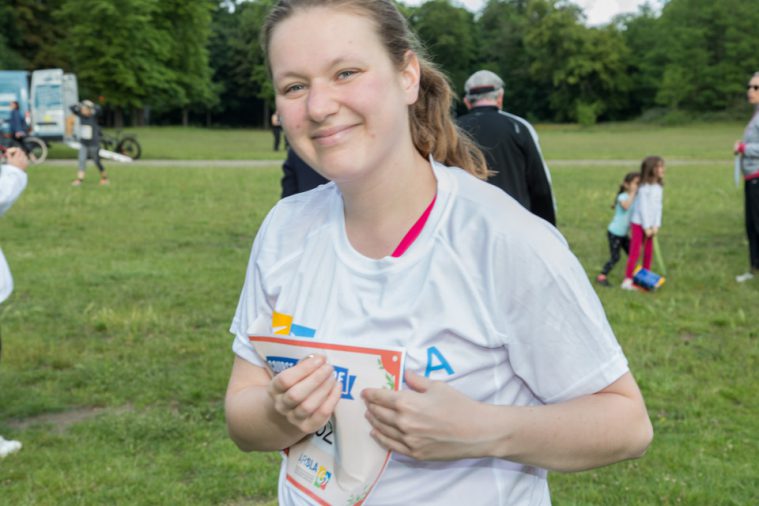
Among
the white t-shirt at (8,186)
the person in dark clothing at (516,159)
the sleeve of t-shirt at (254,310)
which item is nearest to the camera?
the sleeve of t-shirt at (254,310)

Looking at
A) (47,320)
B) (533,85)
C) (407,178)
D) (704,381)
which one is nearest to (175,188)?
(47,320)

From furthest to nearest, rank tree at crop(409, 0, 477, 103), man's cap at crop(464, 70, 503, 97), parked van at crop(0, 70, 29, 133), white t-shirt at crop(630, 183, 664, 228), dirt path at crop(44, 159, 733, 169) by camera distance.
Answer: tree at crop(409, 0, 477, 103), parked van at crop(0, 70, 29, 133), dirt path at crop(44, 159, 733, 169), white t-shirt at crop(630, 183, 664, 228), man's cap at crop(464, 70, 503, 97)

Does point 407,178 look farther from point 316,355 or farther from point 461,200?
point 316,355

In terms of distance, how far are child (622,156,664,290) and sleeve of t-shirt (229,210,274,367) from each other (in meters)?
7.28

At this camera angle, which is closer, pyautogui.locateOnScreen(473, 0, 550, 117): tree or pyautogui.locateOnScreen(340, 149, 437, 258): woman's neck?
pyautogui.locateOnScreen(340, 149, 437, 258): woman's neck

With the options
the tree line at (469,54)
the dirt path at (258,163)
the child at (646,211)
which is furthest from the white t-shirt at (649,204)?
the tree line at (469,54)

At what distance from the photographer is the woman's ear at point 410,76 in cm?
166

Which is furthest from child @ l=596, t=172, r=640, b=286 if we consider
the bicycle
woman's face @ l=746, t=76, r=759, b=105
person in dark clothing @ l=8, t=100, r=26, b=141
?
the bicycle

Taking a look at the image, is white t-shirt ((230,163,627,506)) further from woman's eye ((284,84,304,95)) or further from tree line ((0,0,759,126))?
tree line ((0,0,759,126))

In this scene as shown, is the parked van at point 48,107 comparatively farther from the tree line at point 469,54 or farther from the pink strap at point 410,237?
the pink strap at point 410,237

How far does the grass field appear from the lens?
4.39 m

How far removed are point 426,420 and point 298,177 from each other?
378 centimetres

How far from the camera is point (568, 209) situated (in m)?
14.7

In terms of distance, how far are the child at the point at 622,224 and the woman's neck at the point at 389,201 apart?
765 centimetres
